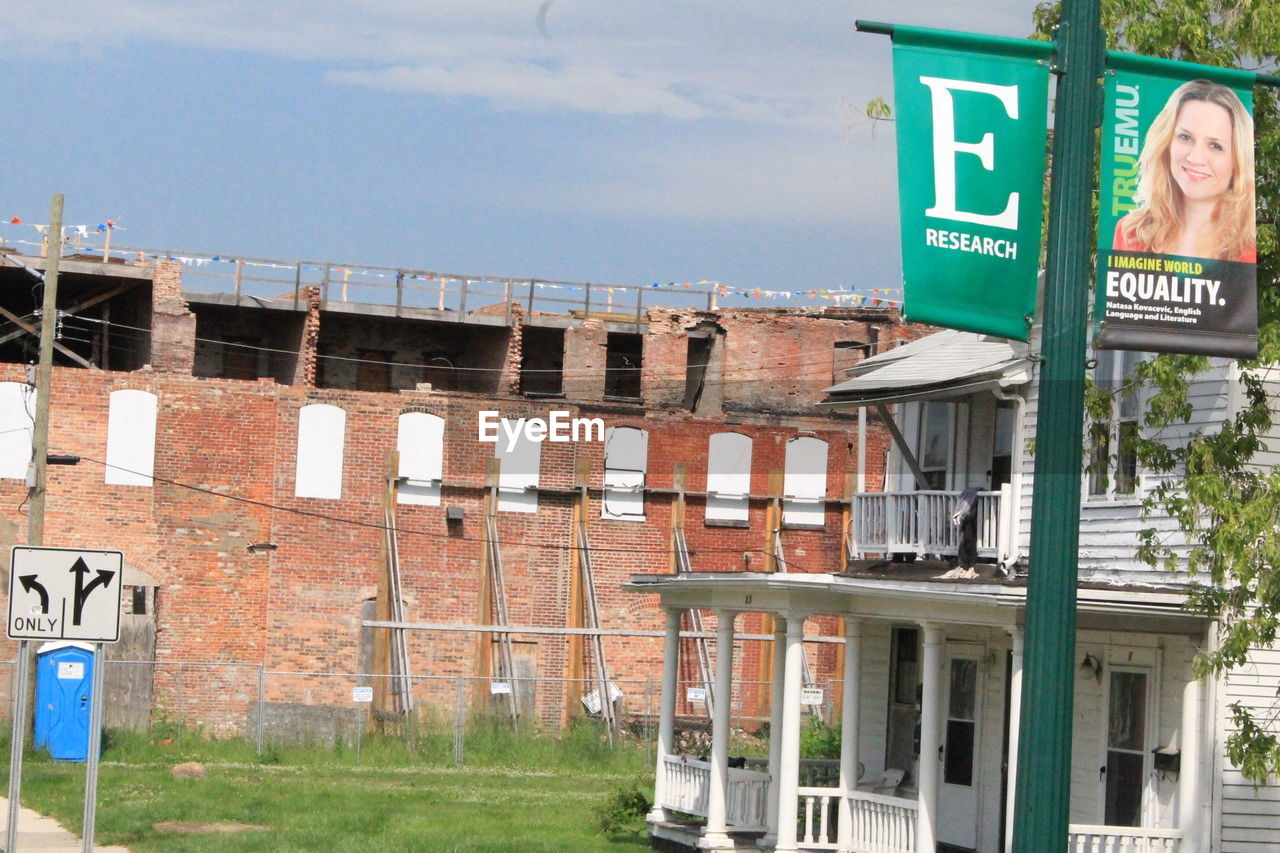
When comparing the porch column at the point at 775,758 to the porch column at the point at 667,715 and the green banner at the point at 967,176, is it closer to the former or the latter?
the porch column at the point at 667,715

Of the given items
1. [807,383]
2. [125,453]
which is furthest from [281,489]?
[807,383]

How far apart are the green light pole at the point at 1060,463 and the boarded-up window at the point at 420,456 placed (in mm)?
32439

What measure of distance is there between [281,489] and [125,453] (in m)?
3.56

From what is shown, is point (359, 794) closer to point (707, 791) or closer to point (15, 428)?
point (707, 791)

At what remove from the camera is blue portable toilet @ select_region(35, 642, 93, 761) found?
29750 mm

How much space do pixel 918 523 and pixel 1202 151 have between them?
11353 millimetres

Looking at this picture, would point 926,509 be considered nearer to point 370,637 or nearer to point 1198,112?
point 1198,112

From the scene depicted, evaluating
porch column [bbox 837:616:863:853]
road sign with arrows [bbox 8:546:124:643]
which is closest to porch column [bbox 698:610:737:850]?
porch column [bbox 837:616:863:853]

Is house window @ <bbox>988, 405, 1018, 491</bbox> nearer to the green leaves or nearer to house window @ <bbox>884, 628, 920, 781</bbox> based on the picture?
house window @ <bbox>884, 628, 920, 781</bbox>

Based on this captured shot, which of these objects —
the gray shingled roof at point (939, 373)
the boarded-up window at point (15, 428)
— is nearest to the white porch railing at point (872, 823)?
the gray shingled roof at point (939, 373)

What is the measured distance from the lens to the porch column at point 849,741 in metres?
18.9

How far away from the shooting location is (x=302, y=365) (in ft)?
141

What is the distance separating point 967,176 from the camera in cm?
876

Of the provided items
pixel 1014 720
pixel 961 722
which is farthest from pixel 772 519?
pixel 1014 720
